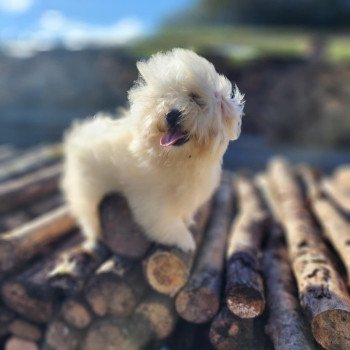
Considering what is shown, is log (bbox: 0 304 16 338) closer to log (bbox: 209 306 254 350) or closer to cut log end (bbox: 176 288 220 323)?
cut log end (bbox: 176 288 220 323)

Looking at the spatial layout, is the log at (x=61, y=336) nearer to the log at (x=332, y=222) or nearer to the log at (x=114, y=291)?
the log at (x=114, y=291)

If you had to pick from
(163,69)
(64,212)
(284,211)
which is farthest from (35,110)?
(163,69)

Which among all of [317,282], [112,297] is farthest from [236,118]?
[112,297]

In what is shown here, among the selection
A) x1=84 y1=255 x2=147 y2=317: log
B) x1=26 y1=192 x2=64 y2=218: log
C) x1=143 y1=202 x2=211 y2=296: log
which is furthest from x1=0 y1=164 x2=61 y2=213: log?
x1=143 y1=202 x2=211 y2=296: log

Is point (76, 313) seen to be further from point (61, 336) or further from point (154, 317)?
point (154, 317)

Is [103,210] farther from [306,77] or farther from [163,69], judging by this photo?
[306,77]

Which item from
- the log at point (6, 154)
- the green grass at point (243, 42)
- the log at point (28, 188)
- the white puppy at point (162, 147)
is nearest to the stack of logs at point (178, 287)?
the white puppy at point (162, 147)
